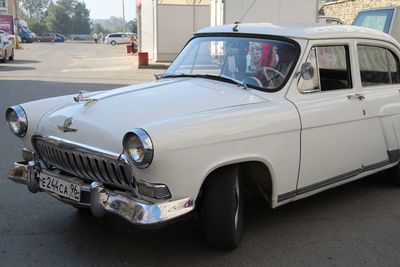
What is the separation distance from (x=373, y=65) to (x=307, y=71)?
1.16m

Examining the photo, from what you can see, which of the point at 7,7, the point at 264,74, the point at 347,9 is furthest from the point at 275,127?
the point at 7,7

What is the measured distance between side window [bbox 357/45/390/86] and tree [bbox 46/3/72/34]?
122605 mm

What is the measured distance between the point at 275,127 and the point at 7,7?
320 ft

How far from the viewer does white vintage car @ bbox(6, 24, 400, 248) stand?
139 inches

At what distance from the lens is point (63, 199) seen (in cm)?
398

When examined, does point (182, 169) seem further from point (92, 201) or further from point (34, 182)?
point (34, 182)

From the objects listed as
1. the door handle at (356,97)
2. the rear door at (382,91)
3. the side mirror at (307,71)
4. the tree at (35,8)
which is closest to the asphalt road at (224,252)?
the rear door at (382,91)

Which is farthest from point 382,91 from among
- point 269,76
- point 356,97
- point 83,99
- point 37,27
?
point 37,27

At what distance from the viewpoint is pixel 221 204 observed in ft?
12.3

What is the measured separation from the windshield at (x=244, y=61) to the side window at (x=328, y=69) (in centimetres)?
21

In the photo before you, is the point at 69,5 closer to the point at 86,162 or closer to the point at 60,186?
the point at 60,186

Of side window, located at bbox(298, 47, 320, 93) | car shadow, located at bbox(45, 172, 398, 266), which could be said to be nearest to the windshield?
side window, located at bbox(298, 47, 320, 93)

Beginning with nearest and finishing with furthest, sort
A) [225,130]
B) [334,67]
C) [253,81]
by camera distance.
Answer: [225,130] → [253,81] → [334,67]

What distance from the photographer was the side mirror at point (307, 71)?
175 inches
